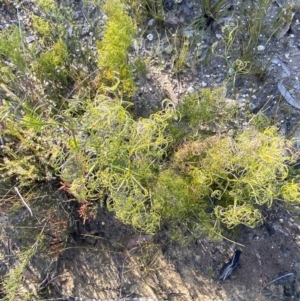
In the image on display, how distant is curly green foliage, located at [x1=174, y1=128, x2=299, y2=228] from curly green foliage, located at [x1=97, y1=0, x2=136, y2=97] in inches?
16.8

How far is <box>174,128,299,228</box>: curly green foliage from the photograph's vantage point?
1429 mm

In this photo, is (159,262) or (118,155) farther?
(159,262)

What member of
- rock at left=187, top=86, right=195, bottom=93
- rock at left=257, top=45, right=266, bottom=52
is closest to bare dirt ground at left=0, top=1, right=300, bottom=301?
rock at left=257, top=45, right=266, bottom=52

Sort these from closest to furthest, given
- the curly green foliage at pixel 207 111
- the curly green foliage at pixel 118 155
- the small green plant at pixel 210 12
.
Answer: the curly green foliage at pixel 118 155 → the curly green foliage at pixel 207 111 → the small green plant at pixel 210 12

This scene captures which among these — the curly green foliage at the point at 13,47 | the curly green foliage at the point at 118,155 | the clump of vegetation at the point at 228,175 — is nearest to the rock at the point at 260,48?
the clump of vegetation at the point at 228,175

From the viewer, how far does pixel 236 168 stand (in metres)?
1.51

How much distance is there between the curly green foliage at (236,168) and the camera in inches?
56.2

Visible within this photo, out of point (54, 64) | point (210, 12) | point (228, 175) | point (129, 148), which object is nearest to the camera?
point (129, 148)

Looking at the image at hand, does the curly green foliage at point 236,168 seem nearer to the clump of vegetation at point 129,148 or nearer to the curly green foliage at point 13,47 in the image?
the clump of vegetation at point 129,148

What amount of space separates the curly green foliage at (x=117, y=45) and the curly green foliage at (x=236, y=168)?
43 centimetres

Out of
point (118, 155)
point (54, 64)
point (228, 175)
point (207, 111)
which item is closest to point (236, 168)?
point (228, 175)

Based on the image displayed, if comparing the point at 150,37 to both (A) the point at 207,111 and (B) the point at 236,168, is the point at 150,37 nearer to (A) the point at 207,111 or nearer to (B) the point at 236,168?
(A) the point at 207,111

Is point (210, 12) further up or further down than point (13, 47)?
further down

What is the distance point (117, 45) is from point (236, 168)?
2.29 ft
